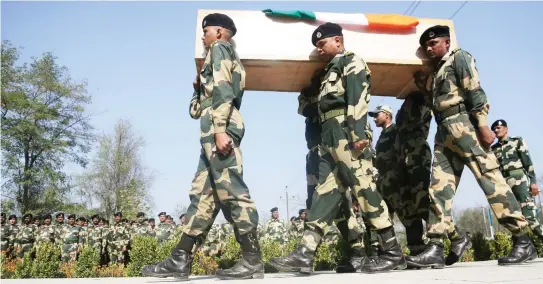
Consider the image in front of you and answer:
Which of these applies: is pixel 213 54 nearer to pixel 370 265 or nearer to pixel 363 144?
pixel 363 144

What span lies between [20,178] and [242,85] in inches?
954

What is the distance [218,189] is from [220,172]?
129 mm

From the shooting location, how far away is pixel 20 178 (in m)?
23.5

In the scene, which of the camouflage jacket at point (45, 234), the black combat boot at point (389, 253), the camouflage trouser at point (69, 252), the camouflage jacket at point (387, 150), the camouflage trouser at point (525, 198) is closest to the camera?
the black combat boot at point (389, 253)

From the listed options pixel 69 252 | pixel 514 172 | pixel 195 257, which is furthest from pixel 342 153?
pixel 69 252

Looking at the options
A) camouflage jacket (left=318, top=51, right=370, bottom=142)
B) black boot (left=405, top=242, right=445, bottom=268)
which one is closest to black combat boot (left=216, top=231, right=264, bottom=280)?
camouflage jacket (left=318, top=51, right=370, bottom=142)

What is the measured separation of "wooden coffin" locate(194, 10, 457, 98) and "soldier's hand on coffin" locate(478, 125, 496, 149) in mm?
872

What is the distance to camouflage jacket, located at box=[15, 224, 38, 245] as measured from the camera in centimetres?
1544

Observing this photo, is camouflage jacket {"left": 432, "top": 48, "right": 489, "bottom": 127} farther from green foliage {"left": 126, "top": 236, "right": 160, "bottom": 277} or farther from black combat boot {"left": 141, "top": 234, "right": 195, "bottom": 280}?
green foliage {"left": 126, "top": 236, "right": 160, "bottom": 277}

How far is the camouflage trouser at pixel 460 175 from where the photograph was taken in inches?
139

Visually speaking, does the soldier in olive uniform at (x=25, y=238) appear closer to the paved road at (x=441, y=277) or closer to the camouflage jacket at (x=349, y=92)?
the paved road at (x=441, y=277)

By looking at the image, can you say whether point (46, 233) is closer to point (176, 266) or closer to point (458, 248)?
point (176, 266)

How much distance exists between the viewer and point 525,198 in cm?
631

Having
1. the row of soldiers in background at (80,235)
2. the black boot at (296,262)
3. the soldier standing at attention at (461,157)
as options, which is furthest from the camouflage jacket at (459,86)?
the row of soldiers in background at (80,235)
